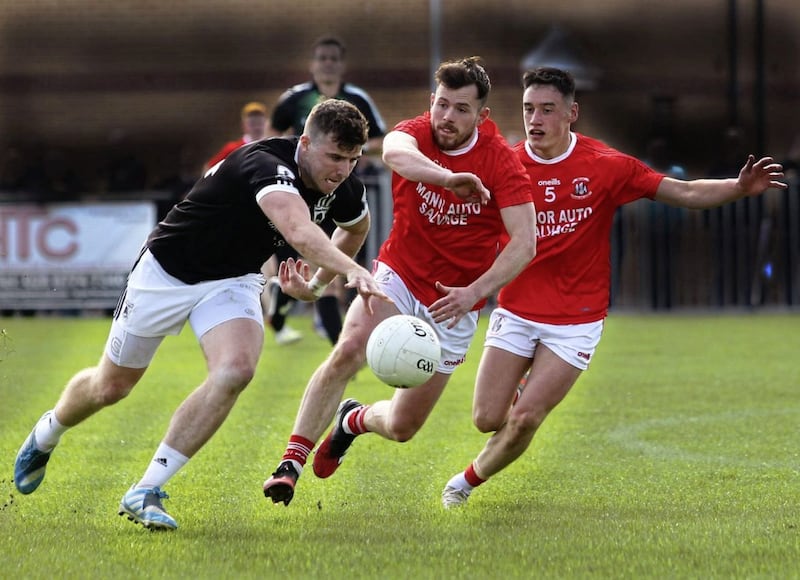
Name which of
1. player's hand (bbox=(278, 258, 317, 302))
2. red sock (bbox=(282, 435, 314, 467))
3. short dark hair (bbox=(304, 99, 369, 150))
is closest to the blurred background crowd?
red sock (bbox=(282, 435, 314, 467))

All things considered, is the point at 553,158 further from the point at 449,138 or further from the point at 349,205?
the point at 349,205

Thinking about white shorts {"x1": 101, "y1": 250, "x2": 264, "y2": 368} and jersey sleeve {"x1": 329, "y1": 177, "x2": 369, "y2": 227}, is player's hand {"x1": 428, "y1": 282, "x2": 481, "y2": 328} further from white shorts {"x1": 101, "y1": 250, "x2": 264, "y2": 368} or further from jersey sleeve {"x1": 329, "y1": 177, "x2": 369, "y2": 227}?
white shorts {"x1": 101, "y1": 250, "x2": 264, "y2": 368}

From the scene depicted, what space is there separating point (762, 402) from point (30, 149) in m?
17.2

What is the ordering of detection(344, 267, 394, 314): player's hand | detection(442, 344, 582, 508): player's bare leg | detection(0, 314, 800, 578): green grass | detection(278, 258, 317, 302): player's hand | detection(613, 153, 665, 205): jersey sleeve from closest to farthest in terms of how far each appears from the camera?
detection(0, 314, 800, 578): green grass → detection(344, 267, 394, 314): player's hand → detection(278, 258, 317, 302): player's hand → detection(442, 344, 582, 508): player's bare leg → detection(613, 153, 665, 205): jersey sleeve

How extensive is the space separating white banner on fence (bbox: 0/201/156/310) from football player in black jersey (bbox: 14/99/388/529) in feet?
38.4

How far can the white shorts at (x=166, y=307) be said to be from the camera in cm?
643

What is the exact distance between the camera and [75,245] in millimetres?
18406

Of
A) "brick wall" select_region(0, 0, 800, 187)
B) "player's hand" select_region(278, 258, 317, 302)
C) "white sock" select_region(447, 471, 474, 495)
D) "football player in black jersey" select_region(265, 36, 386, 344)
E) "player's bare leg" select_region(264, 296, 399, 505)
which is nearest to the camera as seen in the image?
"player's hand" select_region(278, 258, 317, 302)

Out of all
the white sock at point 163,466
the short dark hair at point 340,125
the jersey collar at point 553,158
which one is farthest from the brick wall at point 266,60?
the white sock at point 163,466

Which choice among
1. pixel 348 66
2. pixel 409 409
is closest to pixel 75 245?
pixel 348 66

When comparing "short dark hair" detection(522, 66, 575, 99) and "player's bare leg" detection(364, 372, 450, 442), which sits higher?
"short dark hair" detection(522, 66, 575, 99)

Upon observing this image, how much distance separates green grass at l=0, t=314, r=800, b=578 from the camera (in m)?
5.49

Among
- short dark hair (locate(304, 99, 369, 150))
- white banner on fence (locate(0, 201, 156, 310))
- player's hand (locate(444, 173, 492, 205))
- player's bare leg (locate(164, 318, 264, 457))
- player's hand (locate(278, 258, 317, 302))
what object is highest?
short dark hair (locate(304, 99, 369, 150))

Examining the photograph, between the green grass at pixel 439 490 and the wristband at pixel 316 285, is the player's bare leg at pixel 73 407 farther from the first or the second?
the wristband at pixel 316 285
